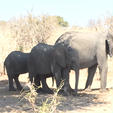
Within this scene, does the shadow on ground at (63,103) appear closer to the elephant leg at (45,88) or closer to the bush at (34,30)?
the elephant leg at (45,88)

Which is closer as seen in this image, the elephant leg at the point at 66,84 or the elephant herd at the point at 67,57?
the elephant leg at the point at 66,84

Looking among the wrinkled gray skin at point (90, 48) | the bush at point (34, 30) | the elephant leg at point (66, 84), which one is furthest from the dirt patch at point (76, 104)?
the bush at point (34, 30)

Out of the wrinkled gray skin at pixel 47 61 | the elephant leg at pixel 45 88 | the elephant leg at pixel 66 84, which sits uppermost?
the wrinkled gray skin at pixel 47 61

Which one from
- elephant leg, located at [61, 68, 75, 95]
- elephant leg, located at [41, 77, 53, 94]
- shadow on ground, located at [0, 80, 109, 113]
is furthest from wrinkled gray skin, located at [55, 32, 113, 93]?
shadow on ground, located at [0, 80, 109, 113]

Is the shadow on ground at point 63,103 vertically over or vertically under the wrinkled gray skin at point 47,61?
under

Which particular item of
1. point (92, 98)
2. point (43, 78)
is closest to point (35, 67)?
point (43, 78)

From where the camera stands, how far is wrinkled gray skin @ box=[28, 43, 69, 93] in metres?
9.32

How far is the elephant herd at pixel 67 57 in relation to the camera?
9.34 meters

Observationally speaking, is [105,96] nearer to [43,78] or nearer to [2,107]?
[43,78]

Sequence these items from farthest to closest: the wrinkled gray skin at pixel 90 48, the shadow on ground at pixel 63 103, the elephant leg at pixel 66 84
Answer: the wrinkled gray skin at pixel 90 48 → the elephant leg at pixel 66 84 → the shadow on ground at pixel 63 103

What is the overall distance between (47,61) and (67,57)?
0.62m

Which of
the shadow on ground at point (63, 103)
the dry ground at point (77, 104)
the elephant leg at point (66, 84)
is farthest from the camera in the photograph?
the elephant leg at point (66, 84)

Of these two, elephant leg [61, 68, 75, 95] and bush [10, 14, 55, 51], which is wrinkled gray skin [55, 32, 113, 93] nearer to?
elephant leg [61, 68, 75, 95]

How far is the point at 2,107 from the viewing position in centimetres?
702
